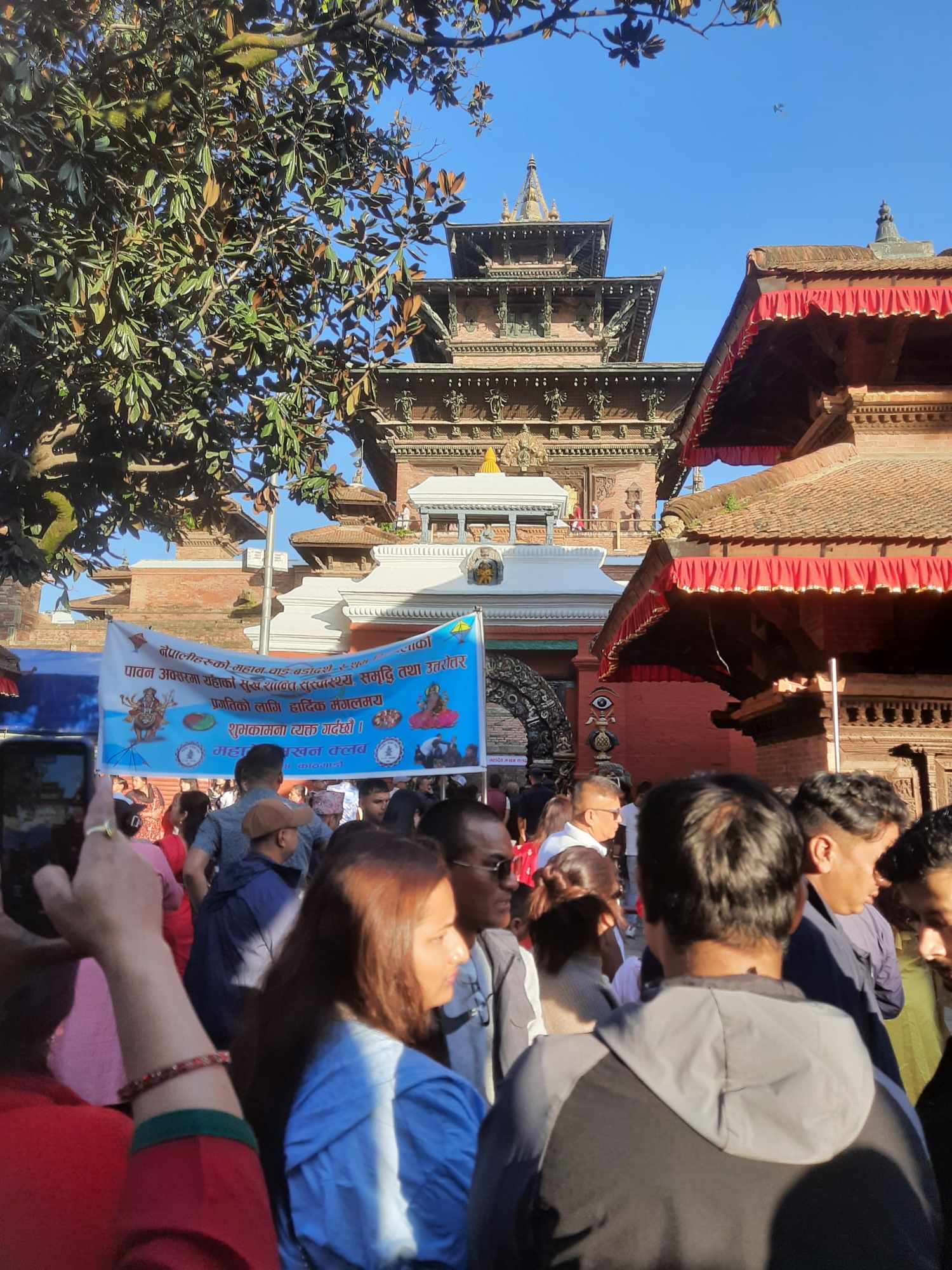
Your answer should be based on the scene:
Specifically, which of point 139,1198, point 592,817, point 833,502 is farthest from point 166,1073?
point 833,502

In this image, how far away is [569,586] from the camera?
16656 mm

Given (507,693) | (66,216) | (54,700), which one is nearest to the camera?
(66,216)

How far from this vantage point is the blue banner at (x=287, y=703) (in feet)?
18.8

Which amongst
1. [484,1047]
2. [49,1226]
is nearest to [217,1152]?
[49,1226]

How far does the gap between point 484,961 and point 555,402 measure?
2351cm

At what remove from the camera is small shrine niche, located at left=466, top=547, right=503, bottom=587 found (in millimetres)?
17031

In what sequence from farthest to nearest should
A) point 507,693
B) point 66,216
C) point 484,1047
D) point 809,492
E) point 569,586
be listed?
point 569,586, point 507,693, point 809,492, point 66,216, point 484,1047

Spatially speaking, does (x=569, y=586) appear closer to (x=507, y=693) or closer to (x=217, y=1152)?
(x=507, y=693)

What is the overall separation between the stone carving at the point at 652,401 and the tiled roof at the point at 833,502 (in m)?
17.7

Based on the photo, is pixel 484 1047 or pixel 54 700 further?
pixel 54 700

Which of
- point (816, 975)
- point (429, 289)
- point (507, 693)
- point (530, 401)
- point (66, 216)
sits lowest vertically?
point (816, 975)

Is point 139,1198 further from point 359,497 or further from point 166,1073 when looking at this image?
point 359,497

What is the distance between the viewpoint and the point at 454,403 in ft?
81.6

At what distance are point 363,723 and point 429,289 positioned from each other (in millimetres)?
22917
